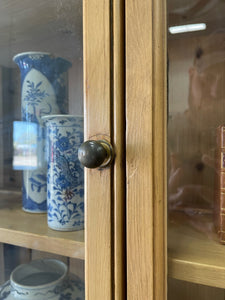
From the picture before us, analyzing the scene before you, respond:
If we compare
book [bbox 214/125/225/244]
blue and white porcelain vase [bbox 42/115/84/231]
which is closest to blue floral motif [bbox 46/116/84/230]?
blue and white porcelain vase [bbox 42/115/84/231]

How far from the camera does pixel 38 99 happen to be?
1.20ft

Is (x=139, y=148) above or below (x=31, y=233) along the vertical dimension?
above

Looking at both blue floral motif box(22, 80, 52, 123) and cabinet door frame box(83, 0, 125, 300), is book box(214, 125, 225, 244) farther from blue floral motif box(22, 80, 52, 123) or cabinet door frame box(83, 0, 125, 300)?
blue floral motif box(22, 80, 52, 123)

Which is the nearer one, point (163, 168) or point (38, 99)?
point (163, 168)

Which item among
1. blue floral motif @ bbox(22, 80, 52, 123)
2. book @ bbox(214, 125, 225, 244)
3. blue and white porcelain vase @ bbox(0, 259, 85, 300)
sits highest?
blue floral motif @ bbox(22, 80, 52, 123)

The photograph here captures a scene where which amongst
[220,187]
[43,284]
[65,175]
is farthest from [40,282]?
[220,187]

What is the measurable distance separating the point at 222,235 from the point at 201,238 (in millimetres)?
20

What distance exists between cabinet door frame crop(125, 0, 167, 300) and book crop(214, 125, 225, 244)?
6 cm

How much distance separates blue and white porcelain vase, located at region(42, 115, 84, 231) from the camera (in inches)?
12.0

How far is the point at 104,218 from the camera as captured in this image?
264mm

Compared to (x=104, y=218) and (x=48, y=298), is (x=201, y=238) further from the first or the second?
(x=48, y=298)

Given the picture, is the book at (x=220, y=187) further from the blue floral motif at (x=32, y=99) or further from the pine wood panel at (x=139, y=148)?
the blue floral motif at (x=32, y=99)

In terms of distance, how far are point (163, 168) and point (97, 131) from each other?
71mm

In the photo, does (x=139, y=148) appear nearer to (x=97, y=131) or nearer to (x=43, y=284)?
(x=97, y=131)
